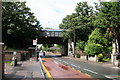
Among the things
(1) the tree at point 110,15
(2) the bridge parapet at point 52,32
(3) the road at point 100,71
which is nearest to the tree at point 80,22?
(2) the bridge parapet at point 52,32

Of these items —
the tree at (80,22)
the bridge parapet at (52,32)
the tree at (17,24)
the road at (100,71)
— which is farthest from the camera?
the bridge parapet at (52,32)

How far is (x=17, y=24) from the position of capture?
4212 centimetres

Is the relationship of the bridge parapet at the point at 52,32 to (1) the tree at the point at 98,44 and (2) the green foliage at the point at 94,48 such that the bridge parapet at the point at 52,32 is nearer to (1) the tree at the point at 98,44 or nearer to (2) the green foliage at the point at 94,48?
(1) the tree at the point at 98,44

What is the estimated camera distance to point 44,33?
5628cm

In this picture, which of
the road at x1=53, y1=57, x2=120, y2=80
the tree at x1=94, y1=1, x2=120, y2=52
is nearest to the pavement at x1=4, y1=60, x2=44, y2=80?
the road at x1=53, y1=57, x2=120, y2=80

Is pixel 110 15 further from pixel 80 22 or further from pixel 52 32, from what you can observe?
pixel 52 32

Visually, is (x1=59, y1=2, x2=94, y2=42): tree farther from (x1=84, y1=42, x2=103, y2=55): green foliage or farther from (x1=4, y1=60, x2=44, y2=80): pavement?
(x1=4, y1=60, x2=44, y2=80): pavement

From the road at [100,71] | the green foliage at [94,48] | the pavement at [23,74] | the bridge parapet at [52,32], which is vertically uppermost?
the bridge parapet at [52,32]

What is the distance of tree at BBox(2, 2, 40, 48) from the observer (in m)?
41.4

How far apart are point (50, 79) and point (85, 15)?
1523 inches

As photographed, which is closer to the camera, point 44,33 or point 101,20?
point 101,20

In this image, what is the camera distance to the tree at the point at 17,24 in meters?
41.4

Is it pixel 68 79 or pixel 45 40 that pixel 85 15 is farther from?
pixel 68 79

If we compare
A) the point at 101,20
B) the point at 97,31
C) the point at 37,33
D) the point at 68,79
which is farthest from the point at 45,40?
the point at 68,79
